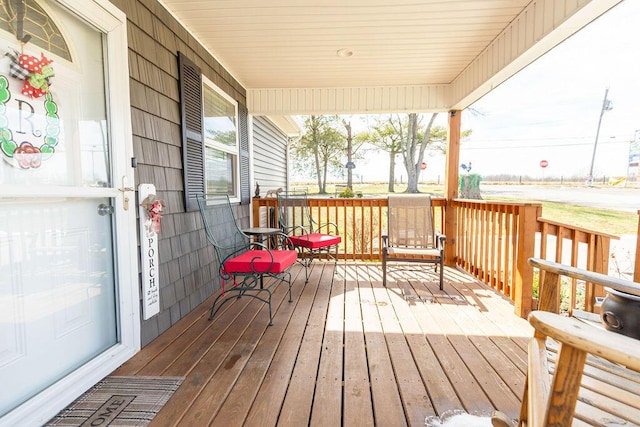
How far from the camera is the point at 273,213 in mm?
5055

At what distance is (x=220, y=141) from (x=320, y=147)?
1391cm

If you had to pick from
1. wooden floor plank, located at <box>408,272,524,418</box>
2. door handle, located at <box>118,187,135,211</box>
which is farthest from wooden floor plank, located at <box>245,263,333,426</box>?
door handle, located at <box>118,187,135,211</box>

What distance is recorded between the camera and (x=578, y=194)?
1093 centimetres

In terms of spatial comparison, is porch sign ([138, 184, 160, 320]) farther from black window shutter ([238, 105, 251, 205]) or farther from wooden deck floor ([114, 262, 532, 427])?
black window shutter ([238, 105, 251, 205])

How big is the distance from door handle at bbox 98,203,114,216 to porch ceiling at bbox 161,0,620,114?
1761 millimetres

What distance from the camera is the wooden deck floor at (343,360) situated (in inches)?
61.2

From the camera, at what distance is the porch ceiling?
2547 mm

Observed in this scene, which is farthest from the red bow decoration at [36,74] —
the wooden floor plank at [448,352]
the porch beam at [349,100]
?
the porch beam at [349,100]

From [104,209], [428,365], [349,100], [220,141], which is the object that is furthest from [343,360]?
[349,100]

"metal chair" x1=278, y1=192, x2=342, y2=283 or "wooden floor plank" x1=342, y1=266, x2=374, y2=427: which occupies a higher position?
"metal chair" x1=278, y1=192, x2=342, y2=283

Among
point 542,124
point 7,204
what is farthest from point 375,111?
point 542,124

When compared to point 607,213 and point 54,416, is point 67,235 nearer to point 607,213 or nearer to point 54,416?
point 54,416

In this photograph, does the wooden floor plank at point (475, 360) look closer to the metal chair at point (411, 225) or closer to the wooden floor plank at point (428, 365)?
the wooden floor plank at point (428, 365)

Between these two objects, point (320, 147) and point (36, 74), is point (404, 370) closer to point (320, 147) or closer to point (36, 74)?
point (36, 74)
